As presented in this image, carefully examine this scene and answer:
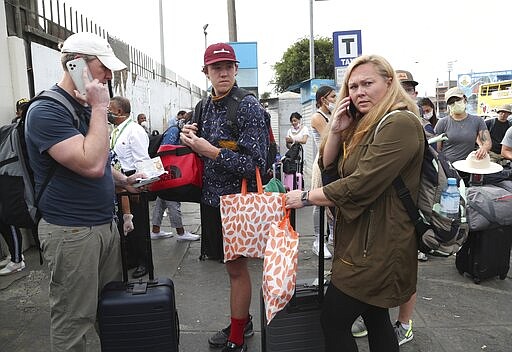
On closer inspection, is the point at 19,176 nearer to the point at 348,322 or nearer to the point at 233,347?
the point at 233,347

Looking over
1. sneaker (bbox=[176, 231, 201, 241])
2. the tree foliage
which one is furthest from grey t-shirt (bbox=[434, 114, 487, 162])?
the tree foliage

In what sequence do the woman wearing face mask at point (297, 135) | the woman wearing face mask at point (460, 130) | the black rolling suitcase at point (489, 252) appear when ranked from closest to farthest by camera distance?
the black rolling suitcase at point (489, 252) → the woman wearing face mask at point (460, 130) → the woman wearing face mask at point (297, 135)

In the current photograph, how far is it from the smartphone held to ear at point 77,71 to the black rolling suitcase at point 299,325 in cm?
146

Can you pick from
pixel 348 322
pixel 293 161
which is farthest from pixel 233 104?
pixel 293 161

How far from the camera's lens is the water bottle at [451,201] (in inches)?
72.3

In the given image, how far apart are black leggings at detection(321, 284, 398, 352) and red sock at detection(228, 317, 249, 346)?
881 millimetres

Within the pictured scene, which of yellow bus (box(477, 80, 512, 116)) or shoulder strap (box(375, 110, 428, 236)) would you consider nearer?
shoulder strap (box(375, 110, 428, 236))

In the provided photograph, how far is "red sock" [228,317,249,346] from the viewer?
278 centimetres

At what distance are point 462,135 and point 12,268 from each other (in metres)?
5.48

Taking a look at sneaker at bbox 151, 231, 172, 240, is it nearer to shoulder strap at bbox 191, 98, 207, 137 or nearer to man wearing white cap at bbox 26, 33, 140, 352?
shoulder strap at bbox 191, 98, 207, 137

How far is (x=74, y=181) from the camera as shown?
6.48 ft

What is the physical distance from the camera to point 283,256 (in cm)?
202

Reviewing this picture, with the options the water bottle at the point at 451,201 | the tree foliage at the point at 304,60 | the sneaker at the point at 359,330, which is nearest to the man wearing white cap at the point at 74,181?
the water bottle at the point at 451,201

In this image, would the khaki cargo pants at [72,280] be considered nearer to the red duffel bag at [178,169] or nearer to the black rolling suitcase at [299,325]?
the red duffel bag at [178,169]
